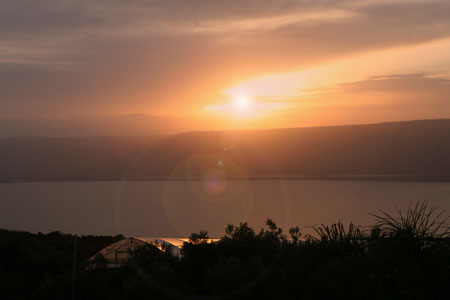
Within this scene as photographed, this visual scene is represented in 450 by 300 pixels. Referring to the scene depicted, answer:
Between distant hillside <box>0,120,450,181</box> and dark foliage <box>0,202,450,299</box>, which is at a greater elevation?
distant hillside <box>0,120,450,181</box>

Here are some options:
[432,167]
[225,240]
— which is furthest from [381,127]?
[225,240]

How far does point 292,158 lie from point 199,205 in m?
64.0

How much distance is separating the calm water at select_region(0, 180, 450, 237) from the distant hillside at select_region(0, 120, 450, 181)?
1504cm

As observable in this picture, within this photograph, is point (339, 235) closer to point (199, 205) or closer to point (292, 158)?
point (199, 205)

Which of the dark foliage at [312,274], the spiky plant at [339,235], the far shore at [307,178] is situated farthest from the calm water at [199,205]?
the dark foliage at [312,274]

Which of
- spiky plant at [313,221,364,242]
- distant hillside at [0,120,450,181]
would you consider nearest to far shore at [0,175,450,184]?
distant hillside at [0,120,450,181]

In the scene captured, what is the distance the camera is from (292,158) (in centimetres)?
15638

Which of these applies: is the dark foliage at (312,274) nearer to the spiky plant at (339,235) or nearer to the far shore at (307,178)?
the spiky plant at (339,235)

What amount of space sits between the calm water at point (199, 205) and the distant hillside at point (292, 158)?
15.0 m

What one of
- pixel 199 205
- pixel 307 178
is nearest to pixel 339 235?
pixel 199 205

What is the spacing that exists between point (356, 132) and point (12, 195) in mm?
106701

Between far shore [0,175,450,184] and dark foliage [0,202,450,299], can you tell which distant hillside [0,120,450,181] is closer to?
far shore [0,175,450,184]

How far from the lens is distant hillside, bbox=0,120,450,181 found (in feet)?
472

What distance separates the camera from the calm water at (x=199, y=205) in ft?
246
